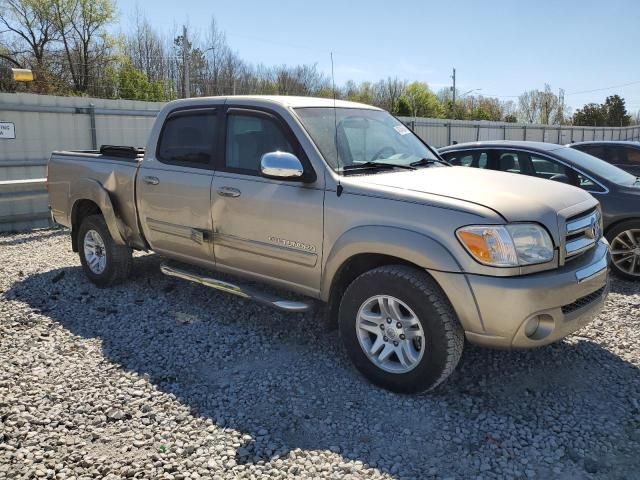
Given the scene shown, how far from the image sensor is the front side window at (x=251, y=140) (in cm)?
424

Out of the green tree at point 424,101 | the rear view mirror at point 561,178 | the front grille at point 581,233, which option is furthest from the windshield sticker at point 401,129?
the green tree at point 424,101

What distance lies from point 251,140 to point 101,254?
8.25 ft

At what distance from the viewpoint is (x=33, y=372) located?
155 inches

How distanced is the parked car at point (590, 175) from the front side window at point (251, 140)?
12.5 ft

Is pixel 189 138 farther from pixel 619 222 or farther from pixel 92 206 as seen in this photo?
pixel 619 222

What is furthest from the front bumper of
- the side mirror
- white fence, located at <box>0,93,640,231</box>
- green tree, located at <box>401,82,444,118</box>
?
green tree, located at <box>401,82,444,118</box>

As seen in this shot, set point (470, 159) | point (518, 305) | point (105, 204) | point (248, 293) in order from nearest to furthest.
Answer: point (518, 305)
point (248, 293)
point (105, 204)
point (470, 159)

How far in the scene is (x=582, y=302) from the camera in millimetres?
3477

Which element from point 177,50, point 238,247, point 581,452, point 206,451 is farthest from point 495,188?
point 177,50

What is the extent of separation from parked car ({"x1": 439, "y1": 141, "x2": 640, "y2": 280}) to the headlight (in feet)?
11.9

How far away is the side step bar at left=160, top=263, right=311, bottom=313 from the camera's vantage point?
12.9 feet

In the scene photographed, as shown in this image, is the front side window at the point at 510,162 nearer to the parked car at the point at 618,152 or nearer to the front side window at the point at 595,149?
the parked car at the point at 618,152

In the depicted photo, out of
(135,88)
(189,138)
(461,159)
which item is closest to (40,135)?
(189,138)

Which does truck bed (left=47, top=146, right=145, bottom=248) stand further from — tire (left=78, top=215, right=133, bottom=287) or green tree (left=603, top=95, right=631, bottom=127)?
green tree (left=603, top=95, right=631, bottom=127)
